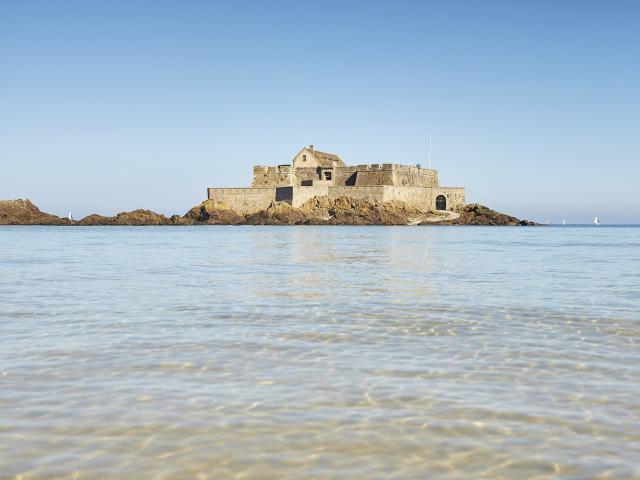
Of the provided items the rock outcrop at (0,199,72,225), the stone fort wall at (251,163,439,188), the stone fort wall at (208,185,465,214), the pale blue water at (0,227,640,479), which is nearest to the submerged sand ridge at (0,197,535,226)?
the rock outcrop at (0,199,72,225)

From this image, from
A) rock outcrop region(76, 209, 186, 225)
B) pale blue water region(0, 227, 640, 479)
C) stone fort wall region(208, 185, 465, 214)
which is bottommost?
pale blue water region(0, 227, 640, 479)

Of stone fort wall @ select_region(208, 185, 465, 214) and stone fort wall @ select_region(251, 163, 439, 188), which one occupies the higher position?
stone fort wall @ select_region(251, 163, 439, 188)

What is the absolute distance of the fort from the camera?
2832 inches

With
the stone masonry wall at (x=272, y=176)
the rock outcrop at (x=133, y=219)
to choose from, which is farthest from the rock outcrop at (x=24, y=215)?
the stone masonry wall at (x=272, y=176)

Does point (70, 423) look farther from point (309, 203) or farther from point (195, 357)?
point (309, 203)

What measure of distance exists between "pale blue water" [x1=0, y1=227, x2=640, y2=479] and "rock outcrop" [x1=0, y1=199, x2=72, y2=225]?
248 feet

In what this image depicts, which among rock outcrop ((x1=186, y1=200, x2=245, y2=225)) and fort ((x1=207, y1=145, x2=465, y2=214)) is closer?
fort ((x1=207, y1=145, x2=465, y2=214))

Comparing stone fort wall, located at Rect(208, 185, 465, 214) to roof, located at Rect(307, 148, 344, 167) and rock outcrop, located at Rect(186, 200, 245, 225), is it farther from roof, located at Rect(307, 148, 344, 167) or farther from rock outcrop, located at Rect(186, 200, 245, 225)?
roof, located at Rect(307, 148, 344, 167)

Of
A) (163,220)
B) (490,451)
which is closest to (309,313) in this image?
(490,451)

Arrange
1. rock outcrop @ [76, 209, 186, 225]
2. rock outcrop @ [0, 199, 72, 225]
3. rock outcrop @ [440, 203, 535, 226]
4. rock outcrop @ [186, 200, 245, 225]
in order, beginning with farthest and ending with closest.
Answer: rock outcrop @ [0, 199, 72, 225], rock outcrop @ [76, 209, 186, 225], rock outcrop @ [440, 203, 535, 226], rock outcrop @ [186, 200, 245, 225]

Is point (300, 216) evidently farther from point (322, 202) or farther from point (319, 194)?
point (319, 194)

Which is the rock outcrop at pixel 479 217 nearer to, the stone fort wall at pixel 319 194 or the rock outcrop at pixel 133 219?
the stone fort wall at pixel 319 194

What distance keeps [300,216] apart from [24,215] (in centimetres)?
3654

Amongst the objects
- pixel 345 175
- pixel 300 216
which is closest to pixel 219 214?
pixel 300 216
